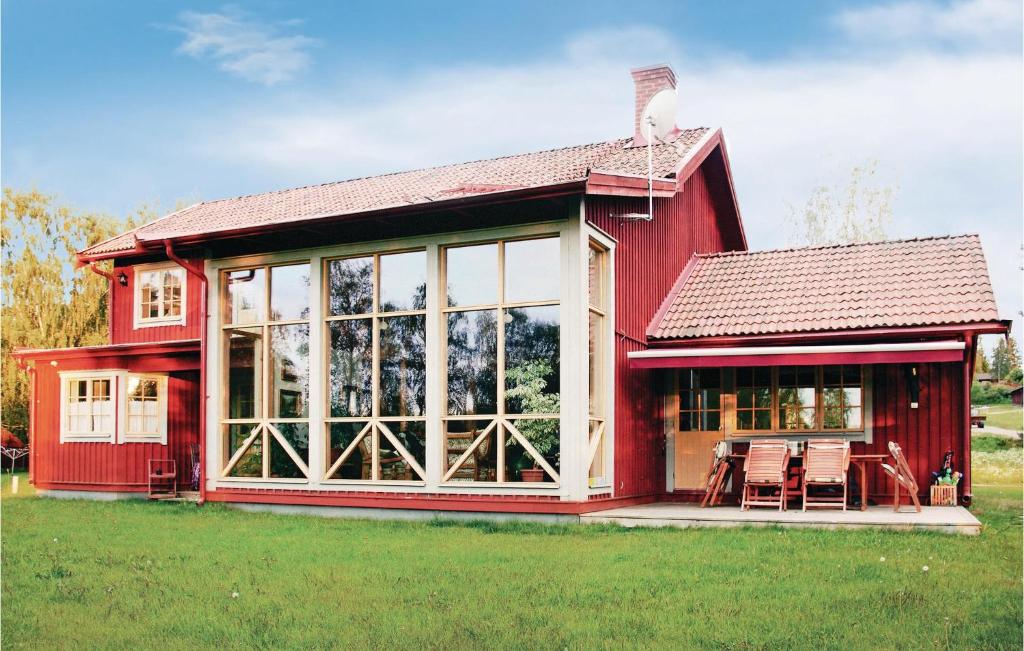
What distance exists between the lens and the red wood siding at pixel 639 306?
12008 millimetres

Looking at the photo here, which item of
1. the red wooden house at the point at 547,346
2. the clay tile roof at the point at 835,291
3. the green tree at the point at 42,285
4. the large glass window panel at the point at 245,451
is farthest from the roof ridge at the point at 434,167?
the green tree at the point at 42,285

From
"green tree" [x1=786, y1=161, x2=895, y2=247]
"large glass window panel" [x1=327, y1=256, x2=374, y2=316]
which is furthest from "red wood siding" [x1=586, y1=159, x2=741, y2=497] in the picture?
"green tree" [x1=786, y1=161, x2=895, y2=247]

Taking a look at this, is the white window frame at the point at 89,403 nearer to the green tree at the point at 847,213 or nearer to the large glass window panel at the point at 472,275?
the large glass window panel at the point at 472,275

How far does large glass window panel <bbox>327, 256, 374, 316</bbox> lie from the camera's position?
40.5 feet

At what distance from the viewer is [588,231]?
36.6ft

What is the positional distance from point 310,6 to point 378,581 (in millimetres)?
11332

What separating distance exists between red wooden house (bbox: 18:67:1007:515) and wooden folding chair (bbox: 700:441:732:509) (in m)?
Result: 0.83

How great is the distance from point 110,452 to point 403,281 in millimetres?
7160

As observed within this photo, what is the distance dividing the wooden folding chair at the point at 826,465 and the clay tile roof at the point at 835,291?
5.87ft

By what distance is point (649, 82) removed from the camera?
51.4 ft

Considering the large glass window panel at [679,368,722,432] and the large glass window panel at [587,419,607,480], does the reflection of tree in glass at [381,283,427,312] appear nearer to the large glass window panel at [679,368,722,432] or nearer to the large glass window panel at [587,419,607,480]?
the large glass window panel at [587,419,607,480]

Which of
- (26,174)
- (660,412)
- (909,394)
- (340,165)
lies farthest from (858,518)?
(26,174)

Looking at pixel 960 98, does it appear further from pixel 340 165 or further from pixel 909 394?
pixel 340 165

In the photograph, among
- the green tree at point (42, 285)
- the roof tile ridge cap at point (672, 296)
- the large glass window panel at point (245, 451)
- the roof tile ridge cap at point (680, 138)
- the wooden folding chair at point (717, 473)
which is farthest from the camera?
the green tree at point (42, 285)
